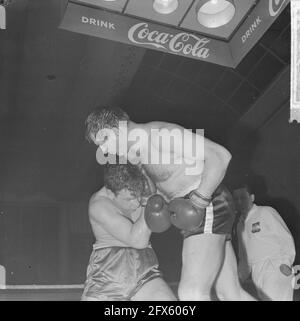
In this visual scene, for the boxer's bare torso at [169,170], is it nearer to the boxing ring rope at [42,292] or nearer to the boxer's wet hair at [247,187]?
the boxer's wet hair at [247,187]

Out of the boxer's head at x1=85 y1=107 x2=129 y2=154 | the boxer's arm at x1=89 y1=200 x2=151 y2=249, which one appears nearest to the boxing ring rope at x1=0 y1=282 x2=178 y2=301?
the boxer's arm at x1=89 y1=200 x2=151 y2=249

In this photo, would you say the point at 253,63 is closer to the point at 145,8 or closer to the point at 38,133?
the point at 145,8

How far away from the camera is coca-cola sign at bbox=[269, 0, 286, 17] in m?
3.63

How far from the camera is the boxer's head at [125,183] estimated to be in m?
3.39

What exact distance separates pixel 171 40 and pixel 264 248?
135cm

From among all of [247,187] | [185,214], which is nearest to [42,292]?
[185,214]

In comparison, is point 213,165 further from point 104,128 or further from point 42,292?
point 42,292

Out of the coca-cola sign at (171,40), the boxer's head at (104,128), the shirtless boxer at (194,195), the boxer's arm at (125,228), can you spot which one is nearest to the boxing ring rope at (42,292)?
the shirtless boxer at (194,195)

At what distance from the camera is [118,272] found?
131 inches

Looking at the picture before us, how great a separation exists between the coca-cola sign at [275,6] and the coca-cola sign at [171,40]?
0.42 metres

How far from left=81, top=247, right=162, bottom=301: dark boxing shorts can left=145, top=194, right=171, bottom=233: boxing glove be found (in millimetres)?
191

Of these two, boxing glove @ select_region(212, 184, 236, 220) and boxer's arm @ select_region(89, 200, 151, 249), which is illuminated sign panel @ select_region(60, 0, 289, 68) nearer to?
boxing glove @ select_region(212, 184, 236, 220)
